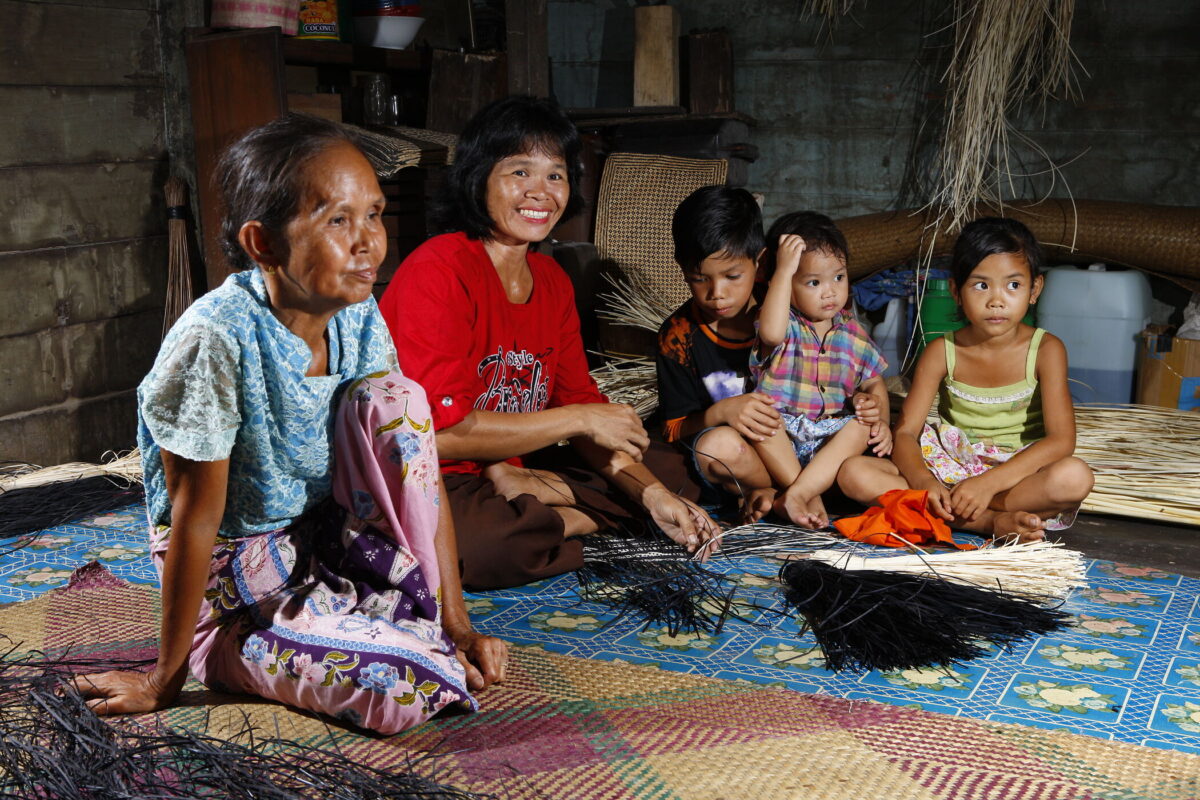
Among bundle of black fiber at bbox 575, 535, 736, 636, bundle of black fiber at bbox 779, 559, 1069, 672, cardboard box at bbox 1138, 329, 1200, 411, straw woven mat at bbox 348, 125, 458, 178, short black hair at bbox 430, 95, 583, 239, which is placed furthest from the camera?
cardboard box at bbox 1138, 329, 1200, 411

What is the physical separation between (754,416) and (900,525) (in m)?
0.47

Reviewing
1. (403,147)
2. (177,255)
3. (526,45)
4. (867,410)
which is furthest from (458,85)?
(867,410)

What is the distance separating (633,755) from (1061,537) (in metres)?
1.63

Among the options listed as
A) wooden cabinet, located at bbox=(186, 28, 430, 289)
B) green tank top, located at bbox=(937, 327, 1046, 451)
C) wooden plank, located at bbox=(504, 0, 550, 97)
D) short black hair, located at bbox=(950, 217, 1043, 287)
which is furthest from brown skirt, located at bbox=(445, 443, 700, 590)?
wooden plank, located at bbox=(504, 0, 550, 97)

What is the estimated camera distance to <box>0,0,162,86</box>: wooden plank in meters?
3.35

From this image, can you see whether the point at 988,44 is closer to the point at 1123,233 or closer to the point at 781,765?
the point at 1123,233

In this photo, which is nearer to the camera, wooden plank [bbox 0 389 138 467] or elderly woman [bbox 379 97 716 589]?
elderly woman [bbox 379 97 716 589]

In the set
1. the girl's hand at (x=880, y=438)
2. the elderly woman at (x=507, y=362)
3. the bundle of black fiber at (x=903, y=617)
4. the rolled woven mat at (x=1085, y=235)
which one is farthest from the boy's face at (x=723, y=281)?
the rolled woven mat at (x=1085, y=235)

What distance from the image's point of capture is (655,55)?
5215mm

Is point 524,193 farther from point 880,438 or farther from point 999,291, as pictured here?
point 999,291

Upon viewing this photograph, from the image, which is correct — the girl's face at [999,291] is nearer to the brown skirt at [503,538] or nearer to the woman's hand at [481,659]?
the brown skirt at [503,538]

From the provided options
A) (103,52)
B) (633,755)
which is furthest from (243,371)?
(103,52)

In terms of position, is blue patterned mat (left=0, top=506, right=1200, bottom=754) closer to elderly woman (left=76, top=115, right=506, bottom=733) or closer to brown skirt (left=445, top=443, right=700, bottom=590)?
brown skirt (left=445, top=443, right=700, bottom=590)

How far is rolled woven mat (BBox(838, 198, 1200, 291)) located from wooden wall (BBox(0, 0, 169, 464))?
2.92m
